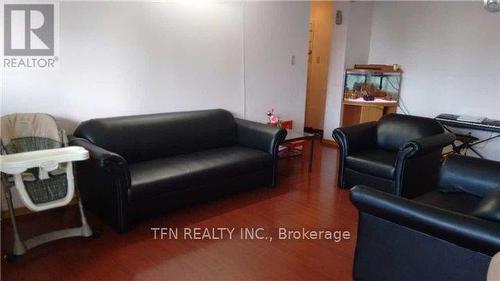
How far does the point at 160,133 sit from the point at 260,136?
984mm

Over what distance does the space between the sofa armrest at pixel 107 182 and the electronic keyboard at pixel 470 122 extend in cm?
401

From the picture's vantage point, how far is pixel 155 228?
8.80 feet

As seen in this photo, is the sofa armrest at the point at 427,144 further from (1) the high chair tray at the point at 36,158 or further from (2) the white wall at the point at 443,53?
(1) the high chair tray at the point at 36,158

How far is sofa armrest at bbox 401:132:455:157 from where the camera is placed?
296 centimetres

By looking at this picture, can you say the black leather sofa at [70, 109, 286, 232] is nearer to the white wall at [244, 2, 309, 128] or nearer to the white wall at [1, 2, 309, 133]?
the white wall at [1, 2, 309, 133]

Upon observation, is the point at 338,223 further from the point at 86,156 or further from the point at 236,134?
the point at 86,156

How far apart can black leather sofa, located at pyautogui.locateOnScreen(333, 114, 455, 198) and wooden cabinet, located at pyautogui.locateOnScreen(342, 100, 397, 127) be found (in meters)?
1.27

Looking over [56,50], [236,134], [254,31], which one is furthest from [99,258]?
[254,31]

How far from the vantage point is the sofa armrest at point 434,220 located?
1442mm

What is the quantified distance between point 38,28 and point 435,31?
4.76 metres

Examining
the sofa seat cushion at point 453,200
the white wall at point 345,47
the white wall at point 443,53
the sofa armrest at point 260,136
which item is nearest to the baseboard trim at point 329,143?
the white wall at point 345,47

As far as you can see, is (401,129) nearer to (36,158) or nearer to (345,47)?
(345,47)

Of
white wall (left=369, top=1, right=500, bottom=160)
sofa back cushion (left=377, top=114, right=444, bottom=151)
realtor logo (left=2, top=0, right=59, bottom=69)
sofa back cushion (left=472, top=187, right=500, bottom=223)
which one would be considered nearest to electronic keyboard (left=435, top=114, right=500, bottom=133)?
white wall (left=369, top=1, right=500, bottom=160)

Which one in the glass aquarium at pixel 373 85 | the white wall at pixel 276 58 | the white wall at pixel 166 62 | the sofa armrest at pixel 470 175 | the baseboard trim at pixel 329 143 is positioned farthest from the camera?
the baseboard trim at pixel 329 143
